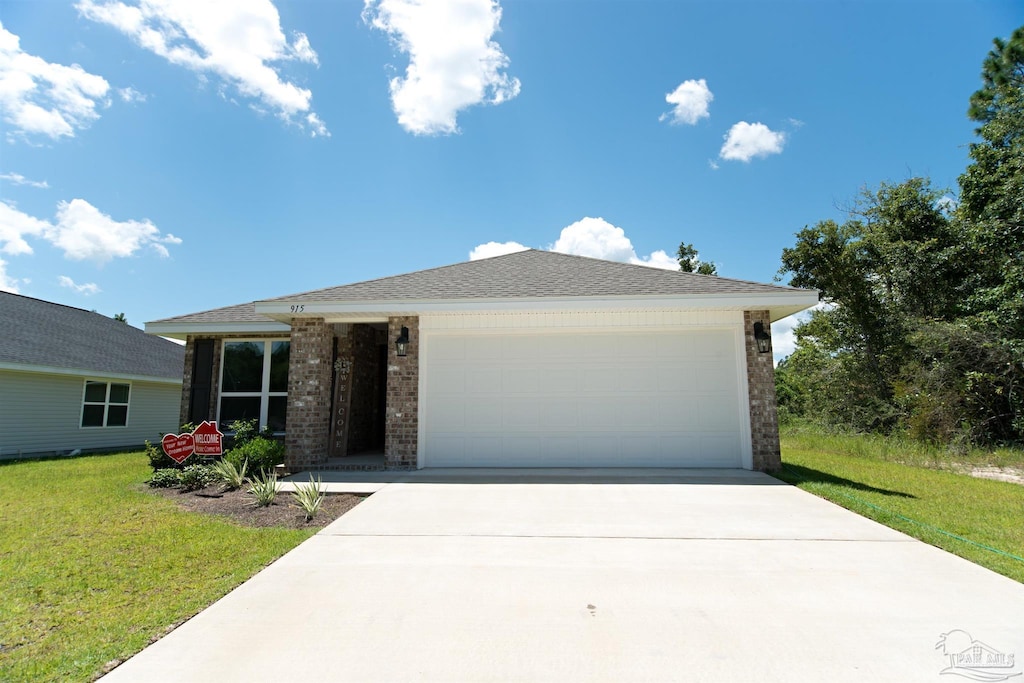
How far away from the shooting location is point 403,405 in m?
8.73

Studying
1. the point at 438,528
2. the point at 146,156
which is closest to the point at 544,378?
the point at 438,528

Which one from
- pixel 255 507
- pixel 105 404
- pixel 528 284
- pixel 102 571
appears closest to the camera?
pixel 102 571

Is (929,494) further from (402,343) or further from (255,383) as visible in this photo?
(255,383)

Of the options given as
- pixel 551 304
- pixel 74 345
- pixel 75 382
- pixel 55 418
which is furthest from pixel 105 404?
pixel 551 304

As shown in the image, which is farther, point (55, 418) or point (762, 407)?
point (55, 418)

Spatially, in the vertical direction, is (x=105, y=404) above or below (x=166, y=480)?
above

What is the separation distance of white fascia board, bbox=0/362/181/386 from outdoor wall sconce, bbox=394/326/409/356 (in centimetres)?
1080

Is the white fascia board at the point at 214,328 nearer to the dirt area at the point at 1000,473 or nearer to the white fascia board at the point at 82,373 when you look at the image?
the white fascia board at the point at 82,373

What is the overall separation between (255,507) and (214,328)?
574 cm

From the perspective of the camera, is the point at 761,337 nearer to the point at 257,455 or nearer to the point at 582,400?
the point at 582,400

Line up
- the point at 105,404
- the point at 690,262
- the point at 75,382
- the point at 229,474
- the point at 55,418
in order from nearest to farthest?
Answer: the point at 229,474, the point at 55,418, the point at 75,382, the point at 105,404, the point at 690,262

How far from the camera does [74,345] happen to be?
14.8 m

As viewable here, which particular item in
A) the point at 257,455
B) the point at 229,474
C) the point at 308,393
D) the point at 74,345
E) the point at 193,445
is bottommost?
the point at 229,474

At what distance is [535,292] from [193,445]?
6346mm
